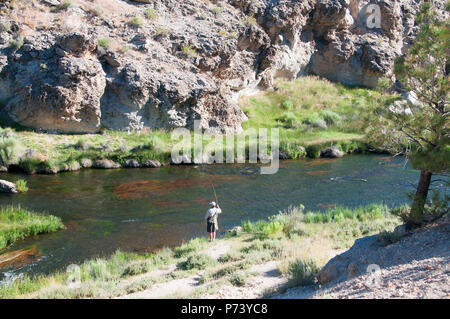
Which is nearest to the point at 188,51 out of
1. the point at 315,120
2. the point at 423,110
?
the point at 315,120

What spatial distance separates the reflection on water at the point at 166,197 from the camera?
13.1m

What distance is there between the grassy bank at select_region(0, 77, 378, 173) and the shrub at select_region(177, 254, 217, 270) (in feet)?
17.7

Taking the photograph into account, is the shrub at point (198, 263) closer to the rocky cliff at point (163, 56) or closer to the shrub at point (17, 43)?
the rocky cliff at point (163, 56)

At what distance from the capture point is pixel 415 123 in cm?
862

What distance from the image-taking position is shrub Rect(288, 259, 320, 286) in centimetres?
756

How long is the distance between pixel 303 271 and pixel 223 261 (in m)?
2.99

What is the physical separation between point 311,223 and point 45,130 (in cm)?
2130

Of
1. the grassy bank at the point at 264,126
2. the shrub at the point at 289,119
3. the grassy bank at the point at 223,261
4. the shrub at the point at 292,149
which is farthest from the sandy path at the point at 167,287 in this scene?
the shrub at the point at 289,119

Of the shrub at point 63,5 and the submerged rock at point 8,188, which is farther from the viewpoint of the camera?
the shrub at point 63,5

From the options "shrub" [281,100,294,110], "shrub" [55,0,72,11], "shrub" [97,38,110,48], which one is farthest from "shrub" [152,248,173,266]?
"shrub" [281,100,294,110]

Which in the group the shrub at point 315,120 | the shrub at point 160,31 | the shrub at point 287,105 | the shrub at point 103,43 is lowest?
the shrub at point 315,120

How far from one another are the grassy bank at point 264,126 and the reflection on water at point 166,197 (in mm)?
1729
